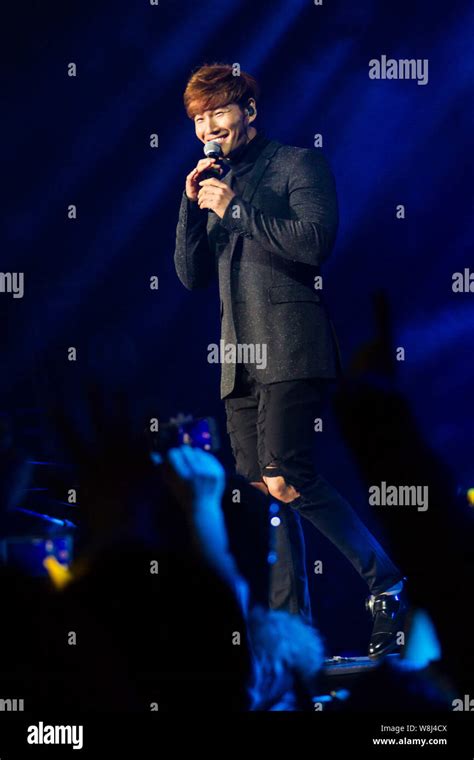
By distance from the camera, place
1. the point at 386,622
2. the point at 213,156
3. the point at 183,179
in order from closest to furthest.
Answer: the point at 386,622
the point at 213,156
the point at 183,179

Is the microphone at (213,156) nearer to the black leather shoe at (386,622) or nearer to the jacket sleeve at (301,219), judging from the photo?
the jacket sleeve at (301,219)

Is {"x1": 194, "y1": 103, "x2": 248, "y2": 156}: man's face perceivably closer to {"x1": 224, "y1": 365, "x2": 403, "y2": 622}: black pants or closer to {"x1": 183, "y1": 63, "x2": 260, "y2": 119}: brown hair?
{"x1": 183, "y1": 63, "x2": 260, "y2": 119}: brown hair

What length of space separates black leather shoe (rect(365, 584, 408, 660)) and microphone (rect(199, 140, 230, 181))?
1.71 m

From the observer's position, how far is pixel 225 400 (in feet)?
10.9

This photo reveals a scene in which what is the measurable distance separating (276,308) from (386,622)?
1227mm

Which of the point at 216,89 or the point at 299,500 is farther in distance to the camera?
the point at 216,89

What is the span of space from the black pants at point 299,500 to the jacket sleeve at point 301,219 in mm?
496

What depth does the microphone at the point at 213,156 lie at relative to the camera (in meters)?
3.24

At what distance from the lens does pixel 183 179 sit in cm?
339

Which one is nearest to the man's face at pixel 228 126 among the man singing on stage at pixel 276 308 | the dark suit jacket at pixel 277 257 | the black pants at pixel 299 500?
the man singing on stage at pixel 276 308

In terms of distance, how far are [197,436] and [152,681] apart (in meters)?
0.94

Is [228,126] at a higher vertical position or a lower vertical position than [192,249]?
higher

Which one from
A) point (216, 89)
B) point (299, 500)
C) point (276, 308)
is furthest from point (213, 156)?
point (299, 500)

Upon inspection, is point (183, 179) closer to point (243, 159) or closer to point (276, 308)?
point (243, 159)
